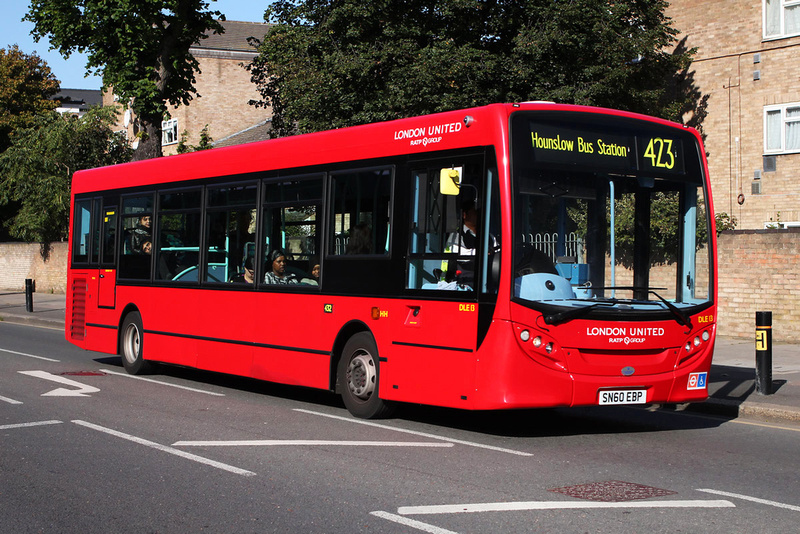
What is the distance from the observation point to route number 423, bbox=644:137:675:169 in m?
9.80

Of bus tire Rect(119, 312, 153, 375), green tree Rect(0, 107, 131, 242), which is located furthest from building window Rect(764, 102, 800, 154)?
green tree Rect(0, 107, 131, 242)

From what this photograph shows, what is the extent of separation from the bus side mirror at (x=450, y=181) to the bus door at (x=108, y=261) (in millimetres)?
7582

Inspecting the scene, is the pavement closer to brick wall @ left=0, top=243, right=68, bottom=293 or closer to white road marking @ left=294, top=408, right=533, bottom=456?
white road marking @ left=294, top=408, right=533, bottom=456

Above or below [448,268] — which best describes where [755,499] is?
below

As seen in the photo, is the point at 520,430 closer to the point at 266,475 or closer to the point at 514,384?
the point at 514,384

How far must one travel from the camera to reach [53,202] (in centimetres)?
3988

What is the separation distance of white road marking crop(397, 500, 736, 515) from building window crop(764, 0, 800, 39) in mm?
21874

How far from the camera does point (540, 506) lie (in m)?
6.44

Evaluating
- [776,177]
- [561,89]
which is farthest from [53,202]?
[776,177]

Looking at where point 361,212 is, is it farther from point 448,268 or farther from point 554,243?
point 554,243

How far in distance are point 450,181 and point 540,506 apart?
3801 mm

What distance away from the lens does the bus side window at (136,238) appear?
14.6 m

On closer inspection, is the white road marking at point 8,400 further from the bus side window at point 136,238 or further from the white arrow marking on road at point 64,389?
the bus side window at point 136,238

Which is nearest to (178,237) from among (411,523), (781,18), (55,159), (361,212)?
(361,212)
